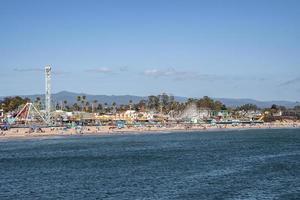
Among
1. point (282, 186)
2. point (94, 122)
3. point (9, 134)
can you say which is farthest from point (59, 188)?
point (94, 122)

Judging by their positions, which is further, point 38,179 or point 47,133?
point 47,133

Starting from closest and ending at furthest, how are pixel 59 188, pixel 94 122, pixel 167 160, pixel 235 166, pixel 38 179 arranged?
pixel 59 188
pixel 38 179
pixel 235 166
pixel 167 160
pixel 94 122

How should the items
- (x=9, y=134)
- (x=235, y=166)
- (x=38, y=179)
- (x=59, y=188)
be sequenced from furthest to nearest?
(x=9, y=134), (x=235, y=166), (x=38, y=179), (x=59, y=188)

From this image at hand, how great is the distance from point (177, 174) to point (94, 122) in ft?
482

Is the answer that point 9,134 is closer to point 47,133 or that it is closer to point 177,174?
point 47,133

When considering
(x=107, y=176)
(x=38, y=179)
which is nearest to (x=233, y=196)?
(x=107, y=176)

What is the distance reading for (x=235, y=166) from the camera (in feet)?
186

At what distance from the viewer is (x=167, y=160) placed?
2549 inches

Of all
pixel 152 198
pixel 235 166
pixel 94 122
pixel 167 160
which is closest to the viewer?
pixel 152 198

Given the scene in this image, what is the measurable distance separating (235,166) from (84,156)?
2321 cm

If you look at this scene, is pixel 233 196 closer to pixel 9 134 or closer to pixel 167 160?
pixel 167 160

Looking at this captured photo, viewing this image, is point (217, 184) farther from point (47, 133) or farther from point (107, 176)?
point (47, 133)

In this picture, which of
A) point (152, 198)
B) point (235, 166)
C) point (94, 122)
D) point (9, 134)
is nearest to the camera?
point (152, 198)

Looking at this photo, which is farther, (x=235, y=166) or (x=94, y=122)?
(x=94, y=122)
